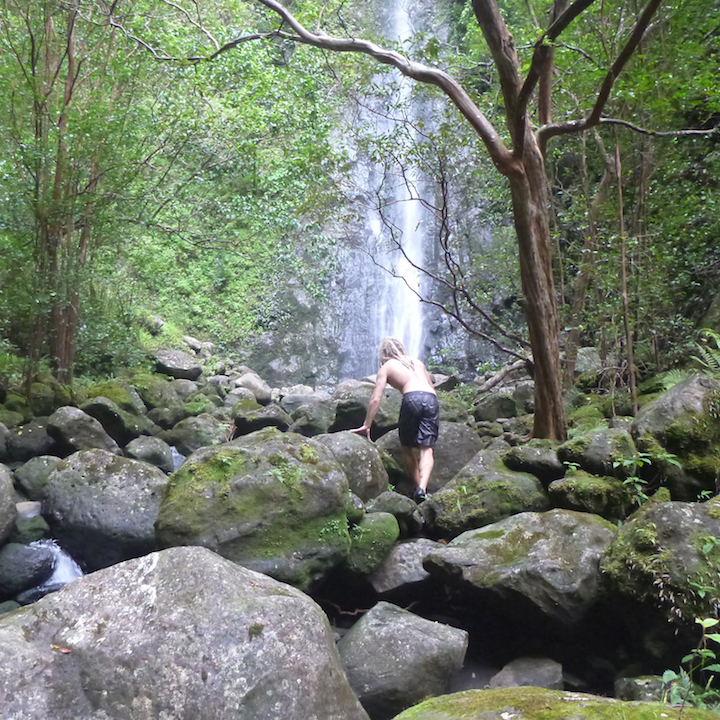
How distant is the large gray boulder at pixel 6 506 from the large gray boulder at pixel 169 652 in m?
2.56

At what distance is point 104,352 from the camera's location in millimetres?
10414

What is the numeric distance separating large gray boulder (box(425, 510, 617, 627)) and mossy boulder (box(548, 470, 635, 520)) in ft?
1.15

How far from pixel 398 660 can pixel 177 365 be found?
10.5 metres

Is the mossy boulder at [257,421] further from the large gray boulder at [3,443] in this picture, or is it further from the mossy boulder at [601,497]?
the mossy boulder at [601,497]

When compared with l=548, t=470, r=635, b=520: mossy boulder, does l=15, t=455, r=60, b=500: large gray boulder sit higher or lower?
lower

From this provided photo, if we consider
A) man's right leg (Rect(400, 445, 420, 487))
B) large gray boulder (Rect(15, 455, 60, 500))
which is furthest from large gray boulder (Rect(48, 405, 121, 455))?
man's right leg (Rect(400, 445, 420, 487))

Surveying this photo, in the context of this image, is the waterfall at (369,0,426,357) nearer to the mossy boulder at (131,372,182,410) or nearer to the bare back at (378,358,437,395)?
the mossy boulder at (131,372,182,410)

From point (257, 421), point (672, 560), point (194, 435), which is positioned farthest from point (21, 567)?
point (672, 560)

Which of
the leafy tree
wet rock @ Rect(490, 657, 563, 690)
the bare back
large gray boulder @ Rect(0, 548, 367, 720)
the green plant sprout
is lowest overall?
wet rock @ Rect(490, 657, 563, 690)

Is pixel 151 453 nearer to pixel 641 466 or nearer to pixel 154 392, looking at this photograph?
pixel 154 392

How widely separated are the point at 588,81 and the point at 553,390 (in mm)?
4526

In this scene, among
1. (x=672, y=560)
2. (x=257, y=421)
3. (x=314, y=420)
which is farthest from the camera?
(x=257, y=421)

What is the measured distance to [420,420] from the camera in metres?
6.14

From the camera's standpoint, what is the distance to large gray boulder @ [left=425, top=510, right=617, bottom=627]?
3.44 m
